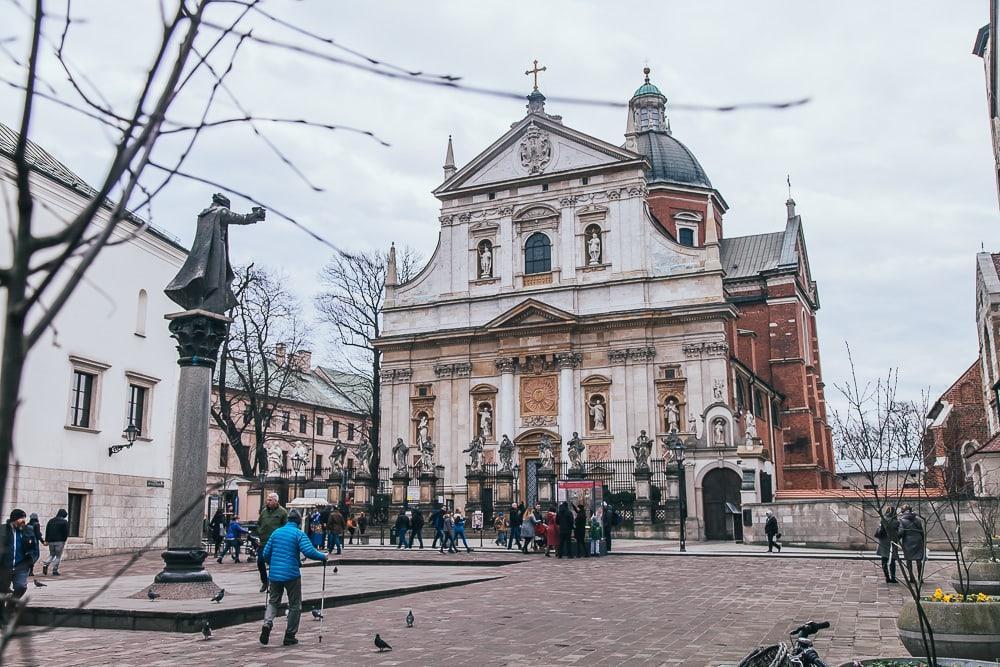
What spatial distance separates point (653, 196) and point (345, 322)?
20328 millimetres

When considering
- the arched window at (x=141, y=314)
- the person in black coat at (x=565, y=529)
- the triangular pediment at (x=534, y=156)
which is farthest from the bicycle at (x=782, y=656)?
the triangular pediment at (x=534, y=156)

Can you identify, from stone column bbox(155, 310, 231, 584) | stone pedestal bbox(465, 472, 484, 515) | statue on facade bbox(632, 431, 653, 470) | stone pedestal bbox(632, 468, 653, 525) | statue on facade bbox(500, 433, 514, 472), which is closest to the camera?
stone column bbox(155, 310, 231, 584)

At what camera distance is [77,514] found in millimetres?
24375

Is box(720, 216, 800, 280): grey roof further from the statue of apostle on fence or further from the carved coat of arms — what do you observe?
the statue of apostle on fence

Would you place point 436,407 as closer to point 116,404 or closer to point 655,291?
point 655,291

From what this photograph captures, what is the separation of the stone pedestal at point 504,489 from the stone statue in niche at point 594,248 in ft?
40.1

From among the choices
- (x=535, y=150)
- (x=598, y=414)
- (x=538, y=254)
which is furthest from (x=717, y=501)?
(x=535, y=150)

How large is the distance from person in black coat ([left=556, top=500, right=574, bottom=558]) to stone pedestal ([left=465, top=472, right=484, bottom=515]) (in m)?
12.3

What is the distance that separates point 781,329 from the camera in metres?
54.1

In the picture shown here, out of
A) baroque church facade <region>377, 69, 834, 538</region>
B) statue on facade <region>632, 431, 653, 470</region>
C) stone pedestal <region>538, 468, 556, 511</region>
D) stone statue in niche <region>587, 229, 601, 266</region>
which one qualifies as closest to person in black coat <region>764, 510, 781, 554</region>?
statue on facade <region>632, 431, 653, 470</region>

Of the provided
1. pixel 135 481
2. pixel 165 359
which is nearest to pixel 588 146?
pixel 165 359

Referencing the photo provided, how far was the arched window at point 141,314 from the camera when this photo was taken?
89.9 ft

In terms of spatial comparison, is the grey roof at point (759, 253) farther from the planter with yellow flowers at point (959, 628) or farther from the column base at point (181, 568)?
the planter with yellow flowers at point (959, 628)

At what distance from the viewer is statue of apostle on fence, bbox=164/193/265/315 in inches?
551
